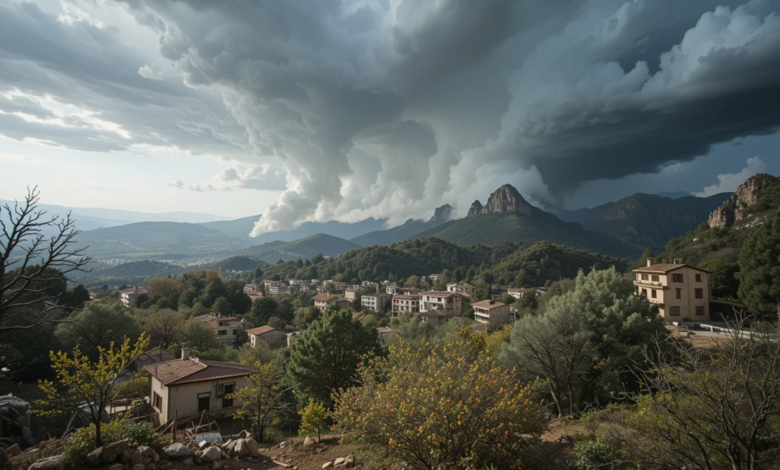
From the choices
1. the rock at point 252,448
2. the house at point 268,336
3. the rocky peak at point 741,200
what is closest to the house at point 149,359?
the house at point 268,336

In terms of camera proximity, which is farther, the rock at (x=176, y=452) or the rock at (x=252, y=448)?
the rock at (x=252, y=448)

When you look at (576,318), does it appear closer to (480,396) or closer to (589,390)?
(589,390)

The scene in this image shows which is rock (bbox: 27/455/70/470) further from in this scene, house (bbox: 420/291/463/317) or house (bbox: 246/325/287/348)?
house (bbox: 420/291/463/317)

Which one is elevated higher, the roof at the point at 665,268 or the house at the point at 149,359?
the roof at the point at 665,268

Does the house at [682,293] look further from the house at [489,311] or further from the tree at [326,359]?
the tree at [326,359]

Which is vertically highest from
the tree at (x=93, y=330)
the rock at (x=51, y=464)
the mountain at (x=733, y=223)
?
the mountain at (x=733, y=223)

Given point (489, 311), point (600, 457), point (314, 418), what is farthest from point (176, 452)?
point (489, 311)

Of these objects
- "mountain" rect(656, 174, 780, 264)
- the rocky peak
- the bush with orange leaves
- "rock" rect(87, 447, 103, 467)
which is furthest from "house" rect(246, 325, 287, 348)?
the rocky peak
